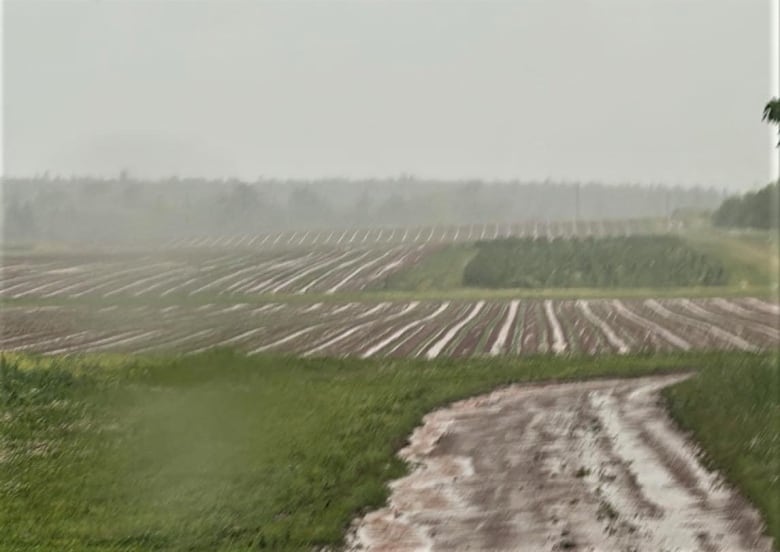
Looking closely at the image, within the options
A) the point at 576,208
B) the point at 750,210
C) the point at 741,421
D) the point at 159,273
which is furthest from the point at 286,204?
the point at 750,210

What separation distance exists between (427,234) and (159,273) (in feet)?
24.9

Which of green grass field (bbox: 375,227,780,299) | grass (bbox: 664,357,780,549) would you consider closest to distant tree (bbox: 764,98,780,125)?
grass (bbox: 664,357,780,549)

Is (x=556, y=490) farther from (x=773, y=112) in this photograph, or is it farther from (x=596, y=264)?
(x=596, y=264)

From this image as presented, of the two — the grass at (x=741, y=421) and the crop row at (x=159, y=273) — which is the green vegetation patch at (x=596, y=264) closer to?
the grass at (x=741, y=421)

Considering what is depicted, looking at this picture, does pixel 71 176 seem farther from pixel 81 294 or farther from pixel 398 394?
pixel 398 394

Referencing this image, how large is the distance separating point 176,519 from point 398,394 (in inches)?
295

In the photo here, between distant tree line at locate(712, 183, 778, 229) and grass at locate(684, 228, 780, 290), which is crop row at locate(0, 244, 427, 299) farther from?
grass at locate(684, 228, 780, 290)

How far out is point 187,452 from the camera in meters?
9.52

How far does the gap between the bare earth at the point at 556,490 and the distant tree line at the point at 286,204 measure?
4.33m

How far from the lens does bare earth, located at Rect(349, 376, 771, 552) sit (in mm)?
7875

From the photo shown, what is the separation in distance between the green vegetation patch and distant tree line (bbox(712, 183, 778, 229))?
108cm

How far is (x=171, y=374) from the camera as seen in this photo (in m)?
11.6

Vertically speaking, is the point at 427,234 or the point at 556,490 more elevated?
the point at 427,234

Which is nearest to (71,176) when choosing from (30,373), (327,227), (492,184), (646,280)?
(30,373)
